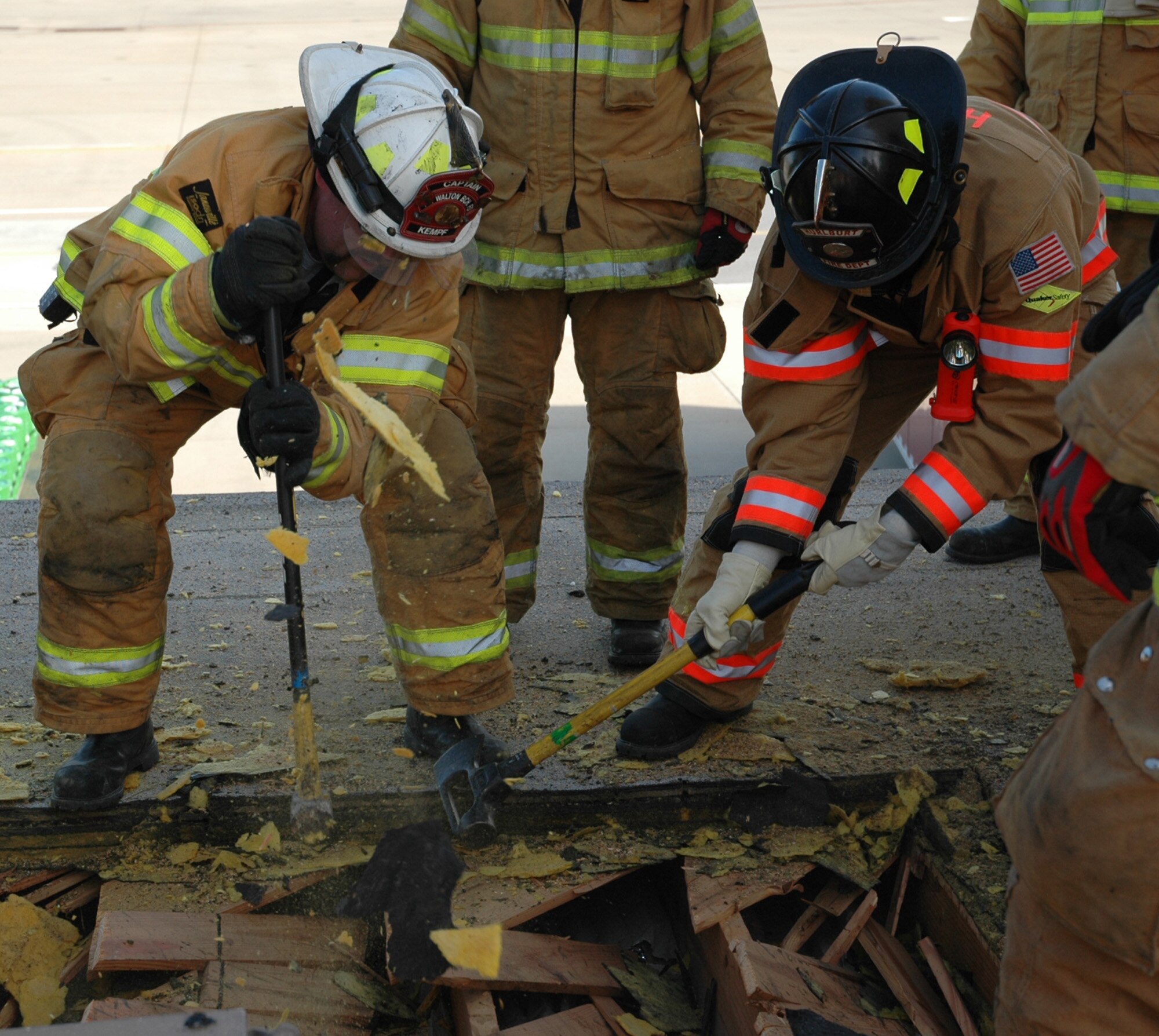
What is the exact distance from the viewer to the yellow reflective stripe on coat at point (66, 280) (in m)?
2.91

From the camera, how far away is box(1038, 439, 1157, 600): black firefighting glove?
1707 millimetres

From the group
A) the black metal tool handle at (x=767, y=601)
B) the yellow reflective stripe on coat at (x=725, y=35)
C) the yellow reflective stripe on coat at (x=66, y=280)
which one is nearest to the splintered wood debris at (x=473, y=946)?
the black metal tool handle at (x=767, y=601)

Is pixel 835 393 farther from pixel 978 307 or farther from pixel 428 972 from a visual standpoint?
pixel 428 972

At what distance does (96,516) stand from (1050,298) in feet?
6.98

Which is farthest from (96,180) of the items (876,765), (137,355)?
(876,765)

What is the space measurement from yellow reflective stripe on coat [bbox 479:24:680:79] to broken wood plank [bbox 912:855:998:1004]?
2202 millimetres

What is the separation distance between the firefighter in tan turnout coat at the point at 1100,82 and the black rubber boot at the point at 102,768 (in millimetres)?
3075

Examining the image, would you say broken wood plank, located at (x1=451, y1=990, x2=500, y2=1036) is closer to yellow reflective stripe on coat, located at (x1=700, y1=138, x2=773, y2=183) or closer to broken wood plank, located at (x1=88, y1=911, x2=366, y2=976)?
broken wood plank, located at (x1=88, y1=911, x2=366, y2=976)

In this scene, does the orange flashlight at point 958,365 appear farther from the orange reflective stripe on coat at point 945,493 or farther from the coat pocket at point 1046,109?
the coat pocket at point 1046,109

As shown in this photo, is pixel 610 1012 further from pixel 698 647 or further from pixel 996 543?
pixel 996 543

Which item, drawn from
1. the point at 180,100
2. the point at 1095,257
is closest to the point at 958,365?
the point at 1095,257

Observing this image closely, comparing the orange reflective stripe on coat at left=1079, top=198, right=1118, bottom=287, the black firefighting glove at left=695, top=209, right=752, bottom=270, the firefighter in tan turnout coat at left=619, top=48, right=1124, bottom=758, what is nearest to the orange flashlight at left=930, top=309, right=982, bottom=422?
the firefighter in tan turnout coat at left=619, top=48, right=1124, bottom=758

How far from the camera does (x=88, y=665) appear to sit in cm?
281

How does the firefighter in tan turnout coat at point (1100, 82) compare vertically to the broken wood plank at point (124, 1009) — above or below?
above
